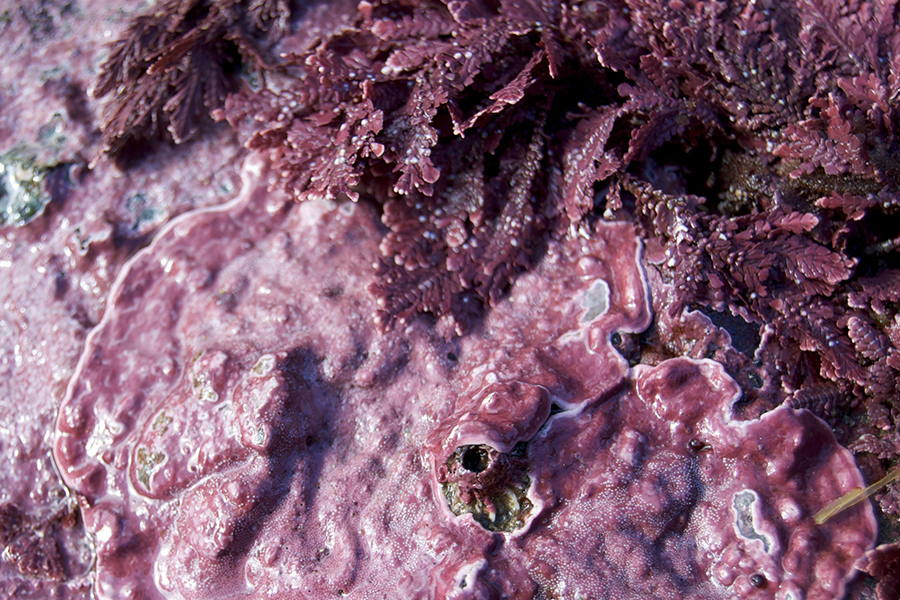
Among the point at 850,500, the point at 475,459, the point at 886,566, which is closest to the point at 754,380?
the point at 850,500

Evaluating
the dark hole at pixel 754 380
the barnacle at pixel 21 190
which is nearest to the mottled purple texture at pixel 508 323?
the dark hole at pixel 754 380

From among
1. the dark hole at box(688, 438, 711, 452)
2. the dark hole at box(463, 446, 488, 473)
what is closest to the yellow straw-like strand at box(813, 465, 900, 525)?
the dark hole at box(688, 438, 711, 452)

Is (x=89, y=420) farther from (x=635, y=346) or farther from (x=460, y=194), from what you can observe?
(x=635, y=346)

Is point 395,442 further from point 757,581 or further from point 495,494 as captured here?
point 757,581

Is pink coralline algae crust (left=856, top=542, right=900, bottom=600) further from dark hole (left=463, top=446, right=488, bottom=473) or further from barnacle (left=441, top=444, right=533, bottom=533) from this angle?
dark hole (left=463, top=446, right=488, bottom=473)

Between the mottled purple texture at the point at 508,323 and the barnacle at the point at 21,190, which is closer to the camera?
the mottled purple texture at the point at 508,323

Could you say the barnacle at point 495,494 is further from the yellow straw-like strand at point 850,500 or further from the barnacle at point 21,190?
the barnacle at point 21,190

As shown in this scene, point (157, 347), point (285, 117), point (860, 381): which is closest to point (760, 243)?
point (860, 381)
